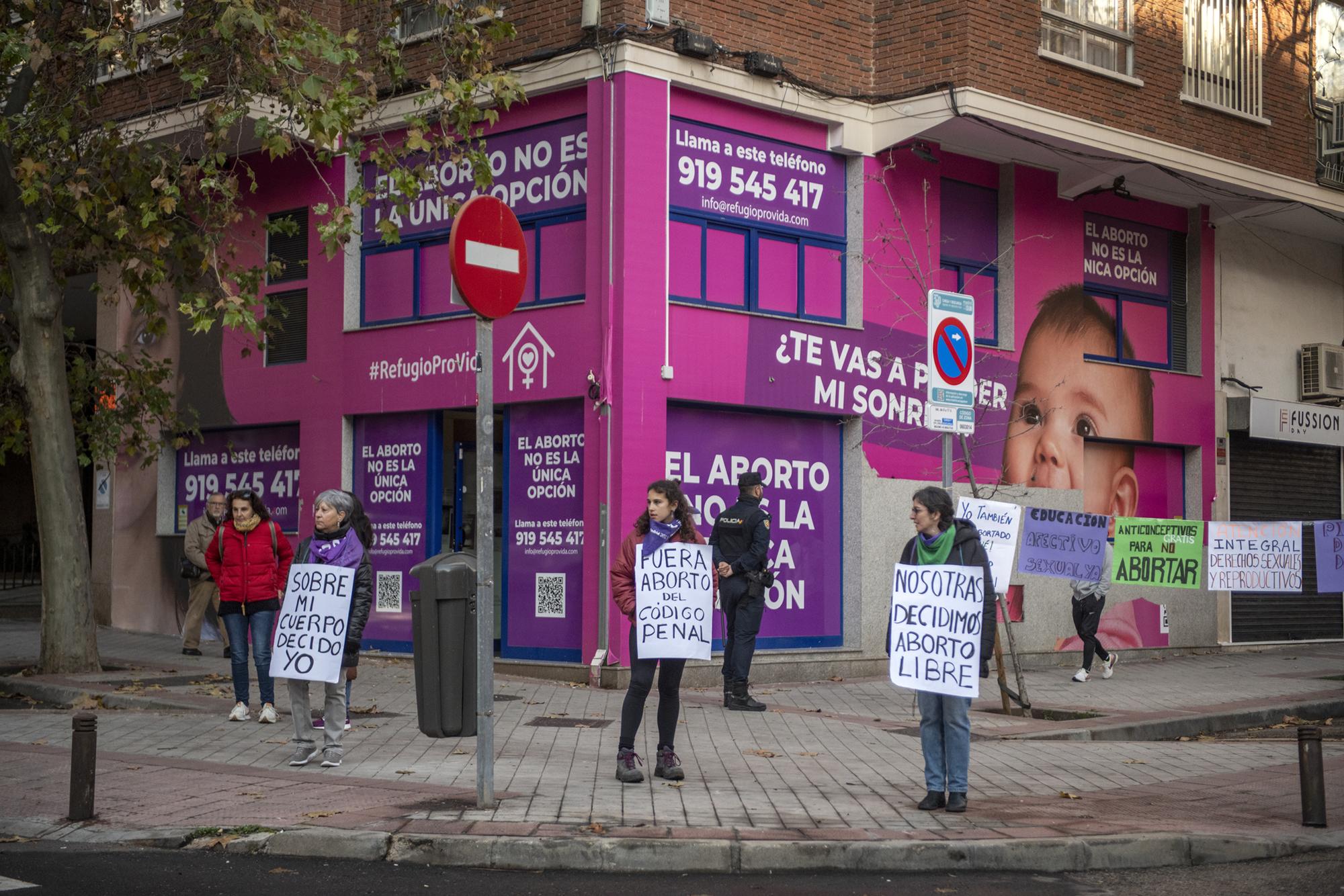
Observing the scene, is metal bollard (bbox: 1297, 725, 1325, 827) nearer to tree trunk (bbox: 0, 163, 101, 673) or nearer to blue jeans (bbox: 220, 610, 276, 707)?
blue jeans (bbox: 220, 610, 276, 707)

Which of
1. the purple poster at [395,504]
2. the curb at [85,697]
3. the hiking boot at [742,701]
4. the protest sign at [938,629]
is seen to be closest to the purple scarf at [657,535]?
the protest sign at [938,629]

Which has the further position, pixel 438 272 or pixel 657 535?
pixel 438 272

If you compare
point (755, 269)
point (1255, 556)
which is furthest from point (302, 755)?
point (1255, 556)

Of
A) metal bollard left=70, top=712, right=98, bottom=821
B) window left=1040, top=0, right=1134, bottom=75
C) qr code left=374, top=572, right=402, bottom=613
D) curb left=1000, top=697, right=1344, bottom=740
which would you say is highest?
window left=1040, top=0, right=1134, bottom=75

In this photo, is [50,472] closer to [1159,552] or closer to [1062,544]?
[1062,544]

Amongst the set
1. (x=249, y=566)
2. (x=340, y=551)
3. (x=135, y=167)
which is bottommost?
(x=249, y=566)

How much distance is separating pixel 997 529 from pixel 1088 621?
4.18m

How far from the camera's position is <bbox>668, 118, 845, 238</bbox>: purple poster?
49.0 ft

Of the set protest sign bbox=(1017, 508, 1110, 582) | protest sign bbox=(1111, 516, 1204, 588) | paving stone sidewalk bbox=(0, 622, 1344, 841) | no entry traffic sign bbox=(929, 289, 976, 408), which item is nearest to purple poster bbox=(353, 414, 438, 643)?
paving stone sidewalk bbox=(0, 622, 1344, 841)

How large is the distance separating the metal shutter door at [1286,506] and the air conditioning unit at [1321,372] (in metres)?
0.84

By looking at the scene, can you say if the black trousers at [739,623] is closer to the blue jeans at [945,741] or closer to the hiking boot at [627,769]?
the hiking boot at [627,769]

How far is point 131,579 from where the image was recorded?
19.7m

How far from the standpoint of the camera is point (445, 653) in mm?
7840

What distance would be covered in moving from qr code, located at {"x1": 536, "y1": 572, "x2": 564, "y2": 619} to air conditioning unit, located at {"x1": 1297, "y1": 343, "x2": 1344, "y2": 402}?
12.7 meters
